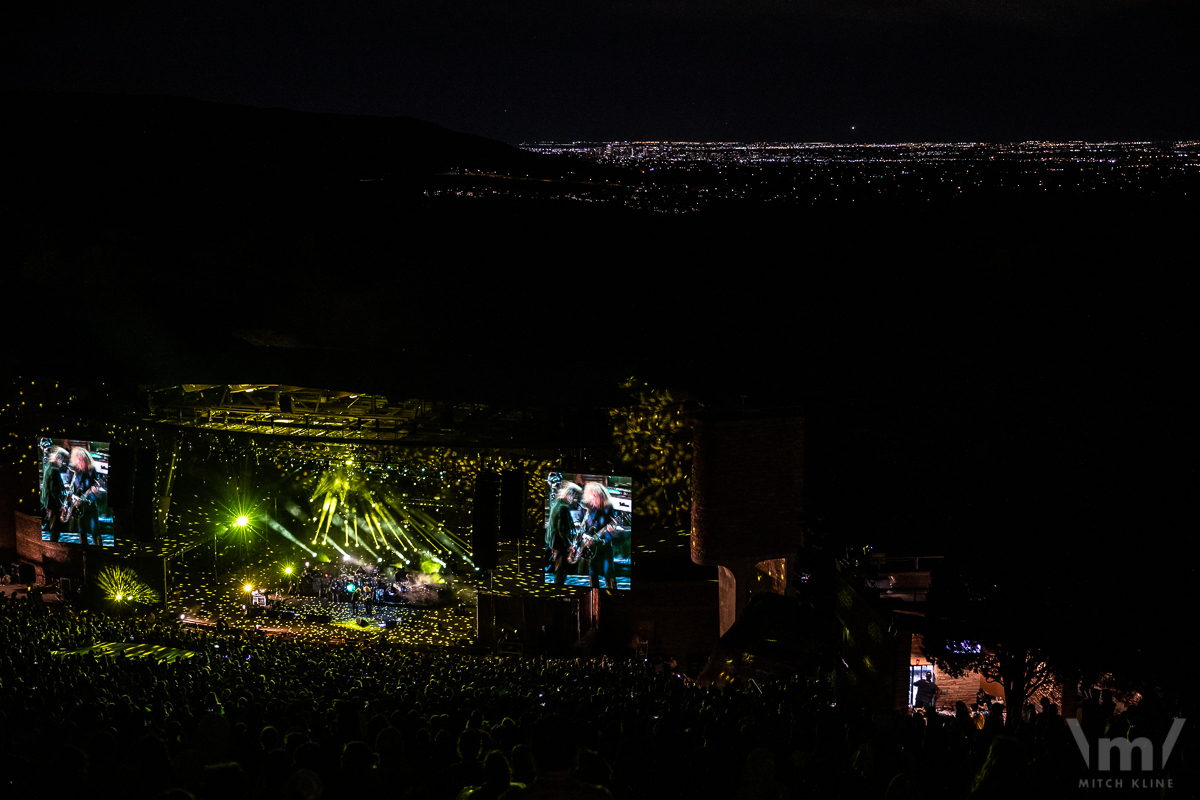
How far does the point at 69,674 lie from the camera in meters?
10.6

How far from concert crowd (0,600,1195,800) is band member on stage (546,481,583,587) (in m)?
2.50

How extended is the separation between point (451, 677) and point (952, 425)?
15.8m

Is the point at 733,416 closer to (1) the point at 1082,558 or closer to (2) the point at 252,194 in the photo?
(1) the point at 1082,558

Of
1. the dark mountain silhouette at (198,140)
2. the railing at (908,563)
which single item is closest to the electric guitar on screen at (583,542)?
the railing at (908,563)

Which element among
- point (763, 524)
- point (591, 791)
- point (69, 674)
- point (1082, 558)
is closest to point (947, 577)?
point (1082, 558)

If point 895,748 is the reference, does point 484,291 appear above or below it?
above

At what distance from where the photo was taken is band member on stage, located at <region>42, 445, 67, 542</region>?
57.0 ft

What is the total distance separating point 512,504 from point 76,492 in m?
8.56

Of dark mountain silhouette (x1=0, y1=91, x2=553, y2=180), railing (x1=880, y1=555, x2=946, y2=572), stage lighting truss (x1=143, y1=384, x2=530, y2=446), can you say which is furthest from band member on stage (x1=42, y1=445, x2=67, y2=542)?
dark mountain silhouette (x1=0, y1=91, x2=553, y2=180)

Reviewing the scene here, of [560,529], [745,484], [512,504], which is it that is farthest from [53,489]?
[745,484]

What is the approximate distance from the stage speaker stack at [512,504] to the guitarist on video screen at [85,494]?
778 centimetres

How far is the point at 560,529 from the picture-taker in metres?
15.3

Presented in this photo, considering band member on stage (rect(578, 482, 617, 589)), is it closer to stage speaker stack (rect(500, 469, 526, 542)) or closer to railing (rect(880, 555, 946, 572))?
stage speaker stack (rect(500, 469, 526, 542))

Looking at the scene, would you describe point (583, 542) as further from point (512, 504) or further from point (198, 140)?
point (198, 140)
